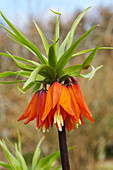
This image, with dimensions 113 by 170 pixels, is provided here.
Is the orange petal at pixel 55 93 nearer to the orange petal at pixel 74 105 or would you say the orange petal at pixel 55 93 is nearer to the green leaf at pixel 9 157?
the orange petal at pixel 74 105

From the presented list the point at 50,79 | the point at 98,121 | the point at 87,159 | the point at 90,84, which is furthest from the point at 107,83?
the point at 50,79

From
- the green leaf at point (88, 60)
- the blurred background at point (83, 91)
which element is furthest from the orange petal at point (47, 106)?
the blurred background at point (83, 91)

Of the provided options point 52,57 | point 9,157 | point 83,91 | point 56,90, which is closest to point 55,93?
point 56,90

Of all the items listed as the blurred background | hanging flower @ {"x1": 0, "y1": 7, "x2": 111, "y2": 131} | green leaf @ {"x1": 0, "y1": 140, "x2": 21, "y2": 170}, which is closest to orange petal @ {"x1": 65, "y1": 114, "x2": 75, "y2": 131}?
hanging flower @ {"x1": 0, "y1": 7, "x2": 111, "y2": 131}

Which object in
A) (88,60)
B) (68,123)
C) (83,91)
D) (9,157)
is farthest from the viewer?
(83,91)

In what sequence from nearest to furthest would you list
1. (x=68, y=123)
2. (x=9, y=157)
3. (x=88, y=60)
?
(x=88, y=60), (x=68, y=123), (x=9, y=157)

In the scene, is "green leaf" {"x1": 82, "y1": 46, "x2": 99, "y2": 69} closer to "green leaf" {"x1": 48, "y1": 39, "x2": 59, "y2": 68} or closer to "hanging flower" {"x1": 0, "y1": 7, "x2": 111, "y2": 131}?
"hanging flower" {"x1": 0, "y1": 7, "x2": 111, "y2": 131}

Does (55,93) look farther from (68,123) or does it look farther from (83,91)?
(83,91)

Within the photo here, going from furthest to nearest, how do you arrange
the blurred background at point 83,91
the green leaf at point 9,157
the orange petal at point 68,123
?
the blurred background at point 83,91, the green leaf at point 9,157, the orange petal at point 68,123

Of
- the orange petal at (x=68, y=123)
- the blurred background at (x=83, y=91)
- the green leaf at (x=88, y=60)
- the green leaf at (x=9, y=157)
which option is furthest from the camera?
the blurred background at (x=83, y=91)
